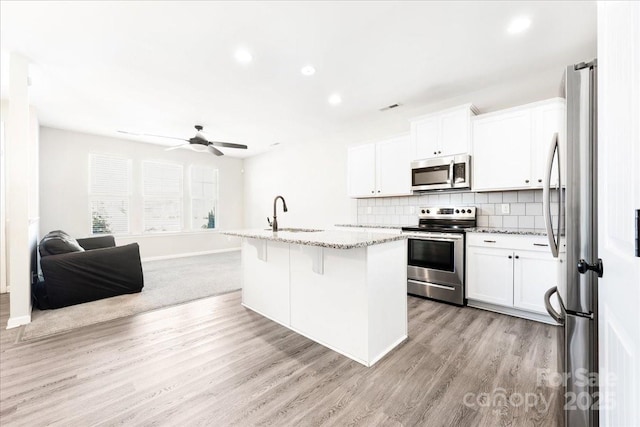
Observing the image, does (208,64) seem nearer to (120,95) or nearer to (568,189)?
(120,95)

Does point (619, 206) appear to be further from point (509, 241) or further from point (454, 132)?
point (454, 132)

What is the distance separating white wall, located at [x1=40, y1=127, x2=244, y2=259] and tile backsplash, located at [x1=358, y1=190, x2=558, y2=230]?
3.67m

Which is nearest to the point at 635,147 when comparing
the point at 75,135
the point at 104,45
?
the point at 104,45

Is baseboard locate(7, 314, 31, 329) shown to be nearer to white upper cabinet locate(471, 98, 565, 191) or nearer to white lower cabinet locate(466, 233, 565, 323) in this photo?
white lower cabinet locate(466, 233, 565, 323)

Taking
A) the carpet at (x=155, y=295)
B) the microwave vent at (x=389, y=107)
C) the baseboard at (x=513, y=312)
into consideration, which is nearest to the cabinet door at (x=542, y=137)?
the baseboard at (x=513, y=312)

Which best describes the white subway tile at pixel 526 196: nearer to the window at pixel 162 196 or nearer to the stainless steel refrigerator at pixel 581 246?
the stainless steel refrigerator at pixel 581 246

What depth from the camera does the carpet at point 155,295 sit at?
285 centimetres

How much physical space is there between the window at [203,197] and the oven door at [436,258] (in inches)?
228

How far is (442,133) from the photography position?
11.8ft

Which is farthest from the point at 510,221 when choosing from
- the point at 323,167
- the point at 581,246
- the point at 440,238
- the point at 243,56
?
the point at 243,56

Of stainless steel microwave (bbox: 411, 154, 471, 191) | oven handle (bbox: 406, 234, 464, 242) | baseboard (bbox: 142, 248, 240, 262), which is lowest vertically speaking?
baseboard (bbox: 142, 248, 240, 262)

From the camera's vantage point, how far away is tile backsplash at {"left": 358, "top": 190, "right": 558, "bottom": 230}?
3.25 meters

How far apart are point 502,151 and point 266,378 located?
3.35 meters

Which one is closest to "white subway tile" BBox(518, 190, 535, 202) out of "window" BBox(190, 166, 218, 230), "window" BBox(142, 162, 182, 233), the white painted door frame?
the white painted door frame
